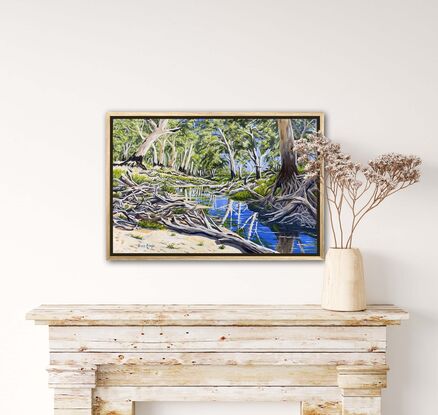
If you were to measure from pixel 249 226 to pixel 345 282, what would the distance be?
16.8 inches

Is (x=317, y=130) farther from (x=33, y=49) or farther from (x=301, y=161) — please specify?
(x=33, y=49)

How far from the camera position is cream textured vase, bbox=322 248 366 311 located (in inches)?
86.7

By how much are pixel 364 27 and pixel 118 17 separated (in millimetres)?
976

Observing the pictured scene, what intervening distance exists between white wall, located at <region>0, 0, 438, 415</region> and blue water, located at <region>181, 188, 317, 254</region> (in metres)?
0.08

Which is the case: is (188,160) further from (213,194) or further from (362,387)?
(362,387)

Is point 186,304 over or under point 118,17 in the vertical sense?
under

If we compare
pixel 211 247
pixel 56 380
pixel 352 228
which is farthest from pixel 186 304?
pixel 352 228

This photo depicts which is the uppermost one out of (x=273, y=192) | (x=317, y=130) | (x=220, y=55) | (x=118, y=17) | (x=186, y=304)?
(x=118, y=17)

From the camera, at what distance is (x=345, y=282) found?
7.23 ft

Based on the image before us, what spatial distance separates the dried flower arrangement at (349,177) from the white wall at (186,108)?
2.8 inches

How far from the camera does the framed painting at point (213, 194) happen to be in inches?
92.7

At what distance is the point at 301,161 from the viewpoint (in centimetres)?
232

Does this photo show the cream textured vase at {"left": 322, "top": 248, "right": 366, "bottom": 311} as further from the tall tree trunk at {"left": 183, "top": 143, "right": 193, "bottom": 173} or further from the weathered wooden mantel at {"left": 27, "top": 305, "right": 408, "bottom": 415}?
the tall tree trunk at {"left": 183, "top": 143, "right": 193, "bottom": 173}
